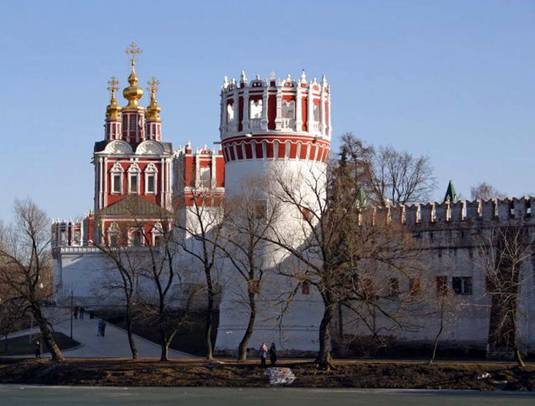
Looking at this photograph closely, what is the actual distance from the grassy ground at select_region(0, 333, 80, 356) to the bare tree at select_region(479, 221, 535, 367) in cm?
2288

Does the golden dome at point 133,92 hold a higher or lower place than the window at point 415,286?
higher

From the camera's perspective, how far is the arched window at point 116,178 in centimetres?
9762

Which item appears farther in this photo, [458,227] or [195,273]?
[195,273]

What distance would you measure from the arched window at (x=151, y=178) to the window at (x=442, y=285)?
160ft

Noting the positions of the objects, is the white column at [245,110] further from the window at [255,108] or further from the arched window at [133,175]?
the arched window at [133,175]

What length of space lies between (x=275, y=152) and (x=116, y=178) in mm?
46174

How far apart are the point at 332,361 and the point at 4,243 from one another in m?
24.2

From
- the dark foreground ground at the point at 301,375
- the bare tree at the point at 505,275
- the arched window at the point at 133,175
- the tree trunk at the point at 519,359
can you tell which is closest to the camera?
the dark foreground ground at the point at 301,375

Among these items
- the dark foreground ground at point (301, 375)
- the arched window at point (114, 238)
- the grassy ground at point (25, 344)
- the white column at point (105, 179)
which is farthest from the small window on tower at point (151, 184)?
the dark foreground ground at point (301, 375)

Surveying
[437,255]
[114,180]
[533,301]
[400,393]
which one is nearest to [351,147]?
[437,255]

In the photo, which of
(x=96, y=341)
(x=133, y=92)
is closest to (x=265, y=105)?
(x=96, y=341)

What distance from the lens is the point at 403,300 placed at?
163ft

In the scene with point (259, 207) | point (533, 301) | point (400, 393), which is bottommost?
point (400, 393)

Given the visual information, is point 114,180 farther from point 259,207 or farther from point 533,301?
point 533,301
